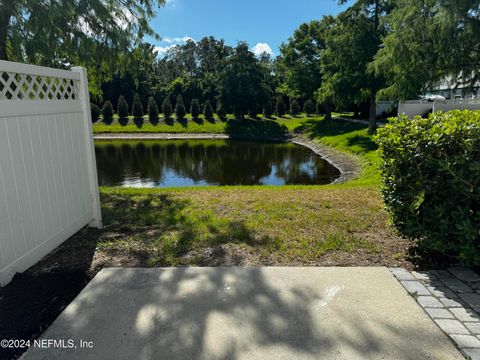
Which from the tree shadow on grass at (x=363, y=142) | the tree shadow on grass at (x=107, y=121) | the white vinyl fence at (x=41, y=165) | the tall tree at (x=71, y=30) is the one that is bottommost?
the tree shadow on grass at (x=107, y=121)

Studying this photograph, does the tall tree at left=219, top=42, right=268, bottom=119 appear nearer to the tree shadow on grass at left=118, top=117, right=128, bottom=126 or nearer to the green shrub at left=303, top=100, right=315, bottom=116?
the green shrub at left=303, top=100, right=315, bottom=116

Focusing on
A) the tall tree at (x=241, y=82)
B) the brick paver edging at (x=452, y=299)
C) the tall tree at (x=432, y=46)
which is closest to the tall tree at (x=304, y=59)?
the tall tree at (x=241, y=82)

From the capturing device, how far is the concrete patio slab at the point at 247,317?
6.84 ft

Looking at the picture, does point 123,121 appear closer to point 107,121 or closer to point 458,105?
point 107,121

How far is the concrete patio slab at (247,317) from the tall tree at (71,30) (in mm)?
4797

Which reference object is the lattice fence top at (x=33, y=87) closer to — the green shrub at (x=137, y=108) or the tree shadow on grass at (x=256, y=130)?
the tree shadow on grass at (x=256, y=130)

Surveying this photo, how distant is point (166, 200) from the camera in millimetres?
5949

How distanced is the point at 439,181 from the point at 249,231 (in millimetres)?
2060

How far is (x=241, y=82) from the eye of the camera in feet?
102

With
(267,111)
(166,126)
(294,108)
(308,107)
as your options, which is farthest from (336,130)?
(166,126)

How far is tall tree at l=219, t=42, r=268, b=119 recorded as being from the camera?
30.9 m

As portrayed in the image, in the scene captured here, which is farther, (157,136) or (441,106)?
(157,136)

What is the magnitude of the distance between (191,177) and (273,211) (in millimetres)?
8515

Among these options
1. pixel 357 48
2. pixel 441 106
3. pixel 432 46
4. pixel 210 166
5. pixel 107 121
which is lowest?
pixel 210 166
